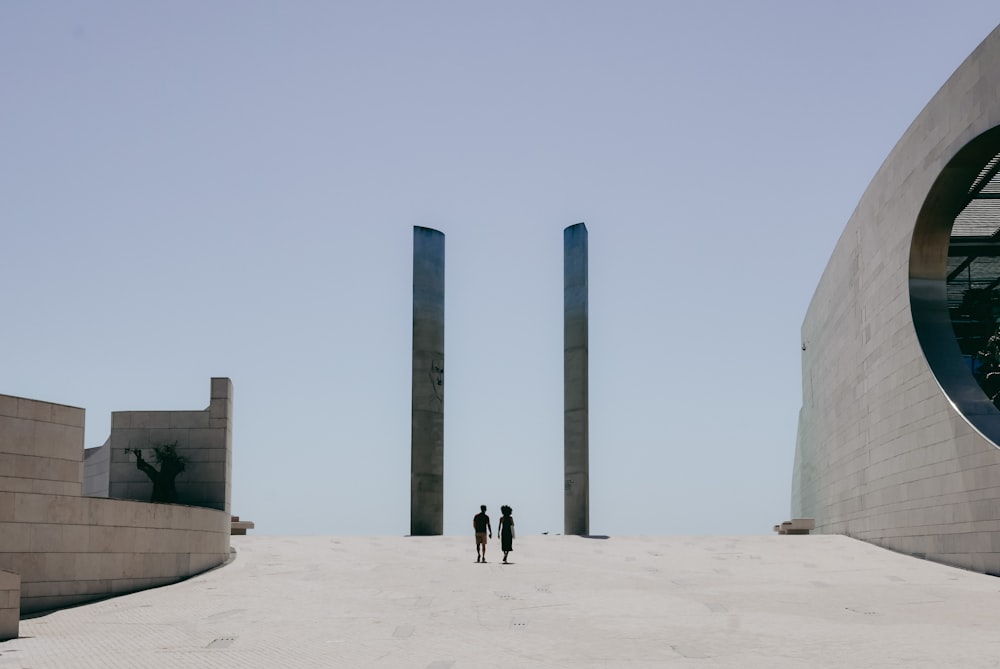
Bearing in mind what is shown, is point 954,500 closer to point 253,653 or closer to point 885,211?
point 885,211

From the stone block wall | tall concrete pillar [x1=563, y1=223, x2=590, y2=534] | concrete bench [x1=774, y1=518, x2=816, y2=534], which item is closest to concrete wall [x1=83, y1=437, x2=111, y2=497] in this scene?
the stone block wall

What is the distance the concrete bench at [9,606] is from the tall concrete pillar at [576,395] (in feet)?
75.6

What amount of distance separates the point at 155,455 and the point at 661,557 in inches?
467

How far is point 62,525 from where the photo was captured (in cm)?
1850

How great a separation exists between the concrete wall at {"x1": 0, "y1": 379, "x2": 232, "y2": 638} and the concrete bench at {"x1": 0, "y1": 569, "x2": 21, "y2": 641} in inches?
118

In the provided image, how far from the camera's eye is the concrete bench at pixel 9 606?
1452 cm

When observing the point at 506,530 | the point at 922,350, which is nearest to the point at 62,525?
the point at 506,530

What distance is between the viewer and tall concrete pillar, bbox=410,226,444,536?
117ft

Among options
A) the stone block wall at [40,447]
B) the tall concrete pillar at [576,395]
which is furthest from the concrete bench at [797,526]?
the stone block wall at [40,447]

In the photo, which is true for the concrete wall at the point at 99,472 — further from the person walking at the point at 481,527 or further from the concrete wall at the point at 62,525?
the person walking at the point at 481,527

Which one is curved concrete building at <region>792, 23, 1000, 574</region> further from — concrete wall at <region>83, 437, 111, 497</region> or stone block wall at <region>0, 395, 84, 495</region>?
concrete wall at <region>83, 437, 111, 497</region>

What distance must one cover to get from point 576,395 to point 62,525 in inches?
801

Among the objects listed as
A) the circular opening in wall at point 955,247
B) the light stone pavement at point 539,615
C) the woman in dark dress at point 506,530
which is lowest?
the light stone pavement at point 539,615

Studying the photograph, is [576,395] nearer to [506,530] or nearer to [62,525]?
[506,530]
